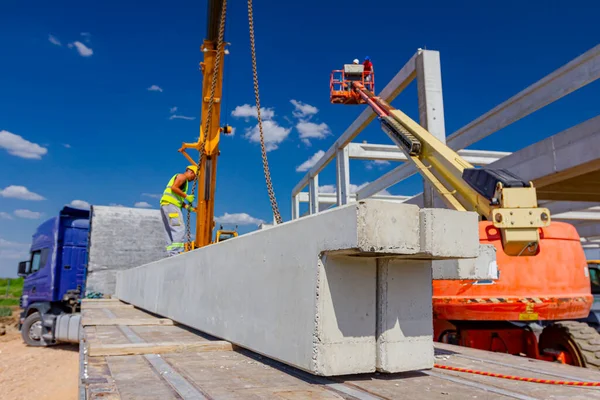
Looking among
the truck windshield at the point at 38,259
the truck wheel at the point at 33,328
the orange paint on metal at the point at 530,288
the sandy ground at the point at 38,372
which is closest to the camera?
the orange paint on metal at the point at 530,288

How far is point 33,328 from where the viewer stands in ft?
41.9

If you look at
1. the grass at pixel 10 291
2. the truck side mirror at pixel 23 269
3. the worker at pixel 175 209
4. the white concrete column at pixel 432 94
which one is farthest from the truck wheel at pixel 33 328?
the grass at pixel 10 291

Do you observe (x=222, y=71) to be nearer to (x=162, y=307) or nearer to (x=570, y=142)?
(x=162, y=307)

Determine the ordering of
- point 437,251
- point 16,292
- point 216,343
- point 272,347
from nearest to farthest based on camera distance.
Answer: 1. point 437,251
2. point 272,347
3. point 216,343
4. point 16,292

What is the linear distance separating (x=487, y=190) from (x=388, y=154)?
37.8ft

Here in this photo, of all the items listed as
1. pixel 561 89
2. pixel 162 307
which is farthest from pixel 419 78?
pixel 162 307

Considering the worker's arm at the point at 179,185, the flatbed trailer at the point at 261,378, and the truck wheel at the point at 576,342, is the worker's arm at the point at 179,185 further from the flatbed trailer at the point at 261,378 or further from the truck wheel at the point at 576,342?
the truck wheel at the point at 576,342

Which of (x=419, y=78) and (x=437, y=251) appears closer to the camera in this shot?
(x=437, y=251)

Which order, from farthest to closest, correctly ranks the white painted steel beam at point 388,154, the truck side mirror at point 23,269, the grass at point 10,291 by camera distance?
the grass at point 10,291
the white painted steel beam at point 388,154
the truck side mirror at point 23,269

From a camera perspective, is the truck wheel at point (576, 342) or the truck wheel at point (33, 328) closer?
the truck wheel at point (576, 342)

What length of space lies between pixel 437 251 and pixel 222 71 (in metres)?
6.42

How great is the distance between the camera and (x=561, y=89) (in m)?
8.38

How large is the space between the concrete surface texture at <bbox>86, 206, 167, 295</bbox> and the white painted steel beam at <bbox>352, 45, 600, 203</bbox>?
315 inches

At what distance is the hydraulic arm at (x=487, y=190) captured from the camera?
4.33m
